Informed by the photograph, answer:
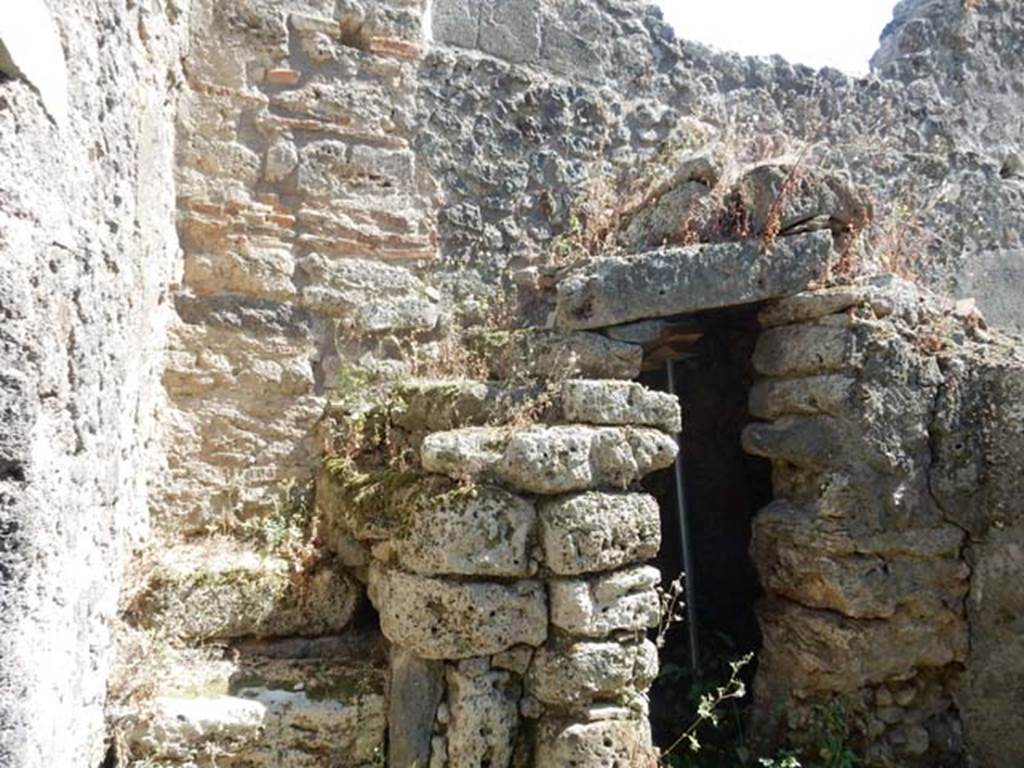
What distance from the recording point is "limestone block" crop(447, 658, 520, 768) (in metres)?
2.90

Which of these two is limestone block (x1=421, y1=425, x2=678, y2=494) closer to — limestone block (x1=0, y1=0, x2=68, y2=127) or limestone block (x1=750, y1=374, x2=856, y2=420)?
limestone block (x1=750, y1=374, x2=856, y2=420)

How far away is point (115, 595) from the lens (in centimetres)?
305

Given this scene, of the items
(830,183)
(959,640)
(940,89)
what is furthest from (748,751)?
(940,89)

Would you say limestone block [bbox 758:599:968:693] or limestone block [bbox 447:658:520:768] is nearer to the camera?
limestone block [bbox 447:658:520:768]

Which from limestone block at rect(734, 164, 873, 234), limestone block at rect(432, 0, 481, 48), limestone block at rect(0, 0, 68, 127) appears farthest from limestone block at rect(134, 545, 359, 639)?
limestone block at rect(432, 0, 481, 48)

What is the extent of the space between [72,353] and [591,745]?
79.5 inches

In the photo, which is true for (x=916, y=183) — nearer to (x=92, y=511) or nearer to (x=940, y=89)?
(x=940, y=89)

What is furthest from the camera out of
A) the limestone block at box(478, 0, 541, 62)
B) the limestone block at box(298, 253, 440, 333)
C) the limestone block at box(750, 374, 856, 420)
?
the limestone block at box(478, 0, 541, 62)

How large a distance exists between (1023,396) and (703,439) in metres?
1.65

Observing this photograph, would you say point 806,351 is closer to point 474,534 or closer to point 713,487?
point 713,487

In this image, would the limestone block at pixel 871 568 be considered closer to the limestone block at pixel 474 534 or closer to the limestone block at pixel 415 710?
the limestone block at pixel 474 534

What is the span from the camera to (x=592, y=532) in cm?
298

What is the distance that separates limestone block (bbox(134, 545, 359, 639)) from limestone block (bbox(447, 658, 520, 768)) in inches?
29.6

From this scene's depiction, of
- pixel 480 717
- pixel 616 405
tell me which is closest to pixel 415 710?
pixel 480 717
